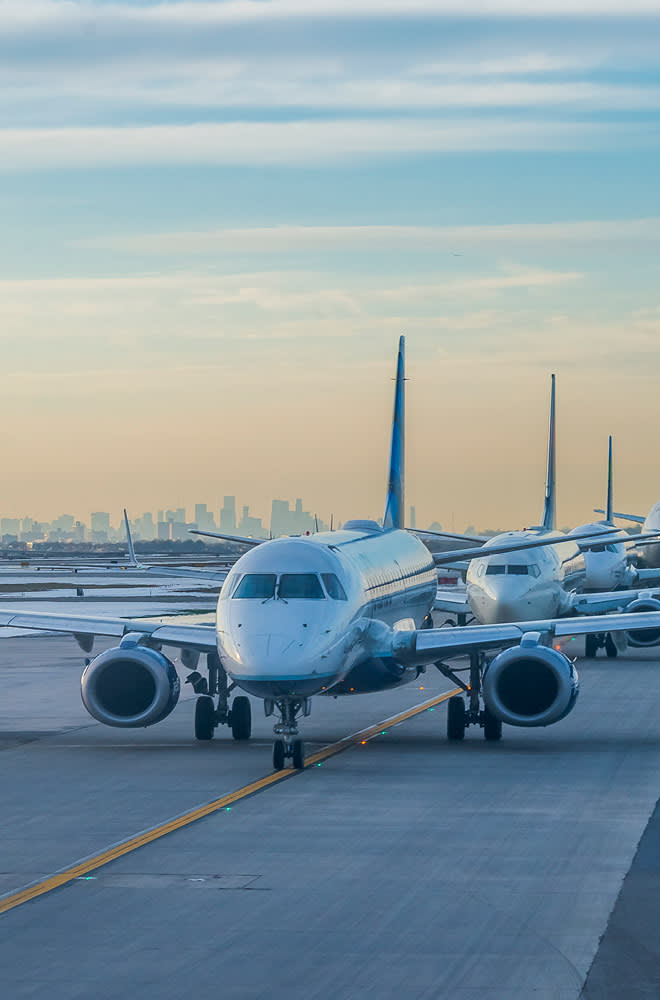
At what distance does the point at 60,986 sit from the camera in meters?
12.5

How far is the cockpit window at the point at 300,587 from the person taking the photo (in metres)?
25.2

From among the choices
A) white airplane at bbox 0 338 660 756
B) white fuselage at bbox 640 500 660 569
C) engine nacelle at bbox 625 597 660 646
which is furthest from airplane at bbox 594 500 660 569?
white airplane at bbox 0 338 660 756

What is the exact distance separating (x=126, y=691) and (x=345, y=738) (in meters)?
4.36

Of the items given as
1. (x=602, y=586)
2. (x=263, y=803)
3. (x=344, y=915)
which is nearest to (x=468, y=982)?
(x=344, y=915)

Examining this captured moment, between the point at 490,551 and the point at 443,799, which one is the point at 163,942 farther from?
the point at 490,551

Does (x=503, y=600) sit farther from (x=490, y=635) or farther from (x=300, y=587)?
(x=300, y=587)

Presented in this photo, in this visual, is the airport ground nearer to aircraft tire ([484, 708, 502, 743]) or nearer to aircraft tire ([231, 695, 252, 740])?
aircraft tire ([231, 695, 252, 740])

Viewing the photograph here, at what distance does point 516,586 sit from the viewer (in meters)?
46.4

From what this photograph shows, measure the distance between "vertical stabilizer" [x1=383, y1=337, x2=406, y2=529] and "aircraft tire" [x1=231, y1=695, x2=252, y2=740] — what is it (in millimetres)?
12826

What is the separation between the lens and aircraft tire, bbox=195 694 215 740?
28.5 meters

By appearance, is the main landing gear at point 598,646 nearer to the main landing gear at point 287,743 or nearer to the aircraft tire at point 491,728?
the aircraft tire at point 491,728

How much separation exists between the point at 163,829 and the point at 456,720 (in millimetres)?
9980

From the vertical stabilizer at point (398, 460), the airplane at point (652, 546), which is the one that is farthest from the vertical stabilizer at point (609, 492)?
the vertical stabilizer at point (398, 460)

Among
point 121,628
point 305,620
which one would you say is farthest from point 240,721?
point 305,620
